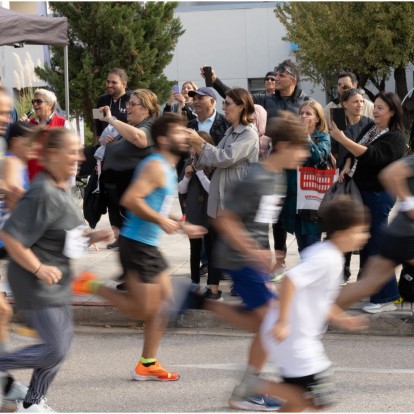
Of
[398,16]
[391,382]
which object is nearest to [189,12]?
[398,16]

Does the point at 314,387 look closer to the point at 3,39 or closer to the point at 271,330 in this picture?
the point at 271,330

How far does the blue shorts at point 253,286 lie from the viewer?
4.89 m

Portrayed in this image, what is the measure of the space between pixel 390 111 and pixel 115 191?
2369 mm

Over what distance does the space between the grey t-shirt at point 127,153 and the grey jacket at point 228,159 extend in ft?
1.52

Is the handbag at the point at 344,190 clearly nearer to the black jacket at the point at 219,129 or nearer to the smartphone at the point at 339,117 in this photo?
the smartphone at the point at 339,117

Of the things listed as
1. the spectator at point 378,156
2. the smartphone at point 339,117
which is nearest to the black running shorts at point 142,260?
the spectator at point 378,156

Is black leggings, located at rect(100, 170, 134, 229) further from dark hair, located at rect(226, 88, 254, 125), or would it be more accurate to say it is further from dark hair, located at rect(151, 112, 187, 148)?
dark hair, located at rect(151, 112, 187, 148)

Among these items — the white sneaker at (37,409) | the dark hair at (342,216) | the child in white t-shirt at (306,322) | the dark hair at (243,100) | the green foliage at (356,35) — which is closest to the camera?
the child in white t-shirt at (306,322)

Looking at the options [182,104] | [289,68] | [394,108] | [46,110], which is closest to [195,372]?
[394,108]

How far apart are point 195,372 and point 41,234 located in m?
1.94

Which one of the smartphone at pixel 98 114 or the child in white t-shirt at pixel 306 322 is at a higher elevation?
the smartphone at pixel 98 114

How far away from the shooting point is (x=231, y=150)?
7105mm

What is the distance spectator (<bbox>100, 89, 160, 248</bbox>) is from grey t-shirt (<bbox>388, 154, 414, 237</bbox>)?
91.0 inches

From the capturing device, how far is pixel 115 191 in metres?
7.60
